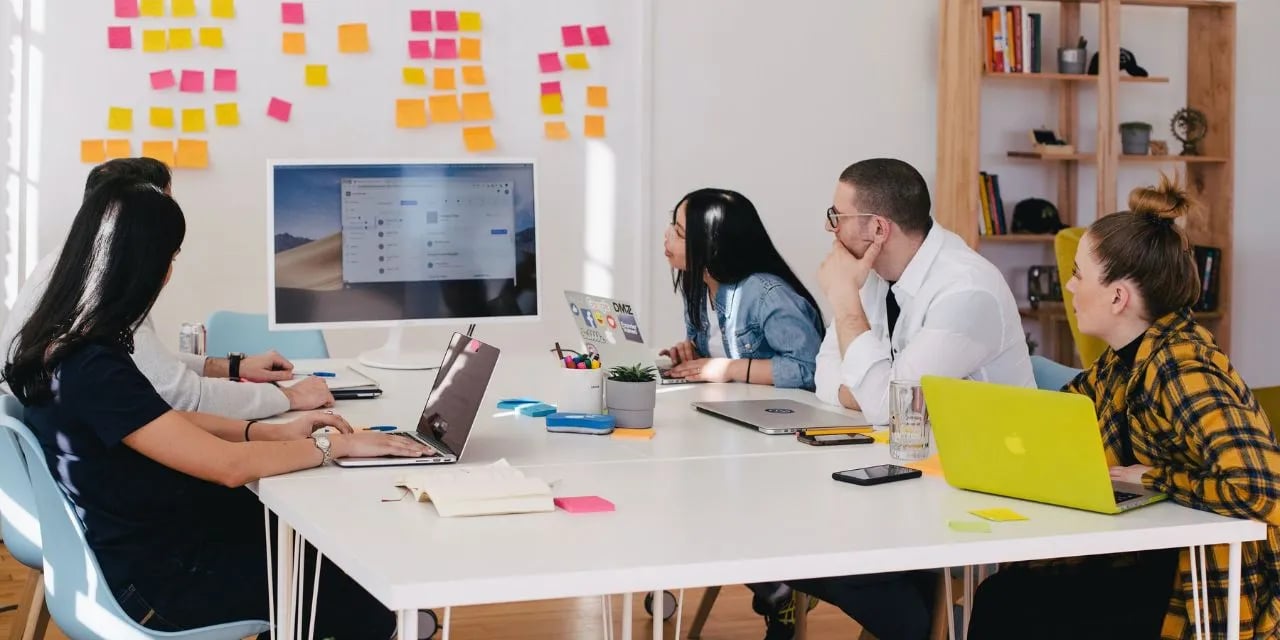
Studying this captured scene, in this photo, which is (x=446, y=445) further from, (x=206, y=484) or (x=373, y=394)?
(x=373, y=394)

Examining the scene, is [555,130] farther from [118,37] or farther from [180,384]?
[180,384]

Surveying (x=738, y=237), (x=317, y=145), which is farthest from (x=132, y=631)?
(x=317, y=145)

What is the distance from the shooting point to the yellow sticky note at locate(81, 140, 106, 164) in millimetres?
4336

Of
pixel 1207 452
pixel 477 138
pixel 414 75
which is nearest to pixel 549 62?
pixel 477 138

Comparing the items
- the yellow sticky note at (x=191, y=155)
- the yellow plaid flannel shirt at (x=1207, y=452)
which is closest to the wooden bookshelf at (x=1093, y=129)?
the yellow sticky note at (x=191, y=155)

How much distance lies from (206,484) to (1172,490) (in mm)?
1397

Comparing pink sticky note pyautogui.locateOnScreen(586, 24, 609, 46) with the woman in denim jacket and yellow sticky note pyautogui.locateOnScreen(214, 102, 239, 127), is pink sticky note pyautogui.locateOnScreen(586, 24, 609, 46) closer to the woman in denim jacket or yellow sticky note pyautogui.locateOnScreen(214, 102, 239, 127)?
yellow sticky note pyautogui.locateOnScreen(214, 102, 239, 127)

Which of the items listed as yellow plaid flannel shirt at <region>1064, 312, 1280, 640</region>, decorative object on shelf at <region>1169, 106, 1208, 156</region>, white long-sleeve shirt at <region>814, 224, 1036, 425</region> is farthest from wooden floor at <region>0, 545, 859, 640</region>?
decorative object on shelf at <region>1169, 106, 1208, 156</region>

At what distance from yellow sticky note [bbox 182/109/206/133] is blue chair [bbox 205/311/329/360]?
0.87m

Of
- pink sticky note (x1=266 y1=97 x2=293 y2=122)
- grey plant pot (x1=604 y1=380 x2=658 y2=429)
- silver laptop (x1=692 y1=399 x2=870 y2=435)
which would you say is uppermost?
pink sticky note (x1=266 y1=97 x2=293 y2=122)

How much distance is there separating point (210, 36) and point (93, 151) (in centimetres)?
52

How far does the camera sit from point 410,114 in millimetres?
4633

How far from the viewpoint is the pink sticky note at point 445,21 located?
464 centimetres

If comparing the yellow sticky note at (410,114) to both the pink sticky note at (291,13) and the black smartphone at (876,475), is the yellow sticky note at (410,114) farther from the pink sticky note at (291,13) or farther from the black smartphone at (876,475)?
the black smartphone at (876,475)
